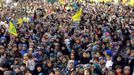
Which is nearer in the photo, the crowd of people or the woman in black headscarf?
the crowd of people

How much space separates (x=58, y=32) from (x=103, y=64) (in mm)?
6759

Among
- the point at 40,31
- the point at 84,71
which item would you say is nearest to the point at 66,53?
the point at 84,71

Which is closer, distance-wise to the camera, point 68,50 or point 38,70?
point 38,70

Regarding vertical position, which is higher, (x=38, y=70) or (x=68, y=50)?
(x=38, y=70)

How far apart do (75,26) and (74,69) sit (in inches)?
323

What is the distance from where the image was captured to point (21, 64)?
42.8ft

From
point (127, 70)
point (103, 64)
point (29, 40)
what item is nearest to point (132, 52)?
point (103, 64)

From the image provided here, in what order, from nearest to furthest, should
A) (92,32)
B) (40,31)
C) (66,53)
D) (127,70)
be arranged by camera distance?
(127,70) → (66,53) → (92,32) → (40,31)

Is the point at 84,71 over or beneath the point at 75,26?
over

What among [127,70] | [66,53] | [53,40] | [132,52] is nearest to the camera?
[127,70]

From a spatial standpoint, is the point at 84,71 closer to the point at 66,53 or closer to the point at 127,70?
the point at 127,70

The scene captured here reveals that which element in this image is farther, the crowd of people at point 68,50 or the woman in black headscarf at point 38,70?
the woman in black headscarf at point 38,70

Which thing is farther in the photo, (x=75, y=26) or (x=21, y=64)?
(x=75, y=26)

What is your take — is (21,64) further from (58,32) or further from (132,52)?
(58,32)
